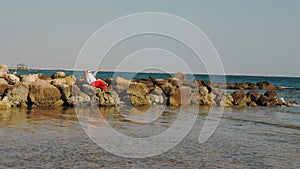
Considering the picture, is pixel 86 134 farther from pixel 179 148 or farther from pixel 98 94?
pixel 98 94

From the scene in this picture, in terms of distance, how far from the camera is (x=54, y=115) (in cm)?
2103

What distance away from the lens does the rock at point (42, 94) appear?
83.7 ft

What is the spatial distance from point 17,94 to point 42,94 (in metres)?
1.57

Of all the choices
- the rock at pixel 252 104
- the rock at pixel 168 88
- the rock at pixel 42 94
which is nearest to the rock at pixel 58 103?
the rock at pixel 42 94

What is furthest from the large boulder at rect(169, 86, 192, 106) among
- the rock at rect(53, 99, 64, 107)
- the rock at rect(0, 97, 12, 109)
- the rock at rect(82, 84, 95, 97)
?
the rock at rect(0, 97, 12, 109)

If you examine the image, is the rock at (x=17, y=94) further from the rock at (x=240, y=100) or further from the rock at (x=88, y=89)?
the rock at (x=240, y=100)

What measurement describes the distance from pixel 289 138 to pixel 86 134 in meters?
8.55

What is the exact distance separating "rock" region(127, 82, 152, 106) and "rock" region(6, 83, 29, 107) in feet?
26.1

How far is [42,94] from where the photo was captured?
84.1 feet

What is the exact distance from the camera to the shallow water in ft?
35.8

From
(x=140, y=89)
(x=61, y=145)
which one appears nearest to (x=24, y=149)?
(x=61, y=145)

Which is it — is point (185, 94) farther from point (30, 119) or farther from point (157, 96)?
point (30, 119)

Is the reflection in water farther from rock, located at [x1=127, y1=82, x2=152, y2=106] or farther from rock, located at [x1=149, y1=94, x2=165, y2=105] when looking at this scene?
rock, located at [x1=149, y1=94, x2=165, y2=105]

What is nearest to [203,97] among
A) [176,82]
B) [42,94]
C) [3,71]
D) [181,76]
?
[176,82]
